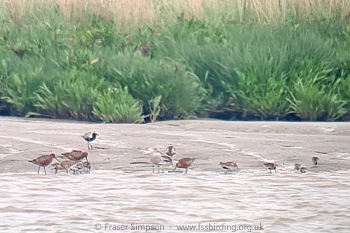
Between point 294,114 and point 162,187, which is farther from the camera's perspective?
point 294,114

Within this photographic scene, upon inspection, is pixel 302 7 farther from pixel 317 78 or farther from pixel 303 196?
pixel 303 196

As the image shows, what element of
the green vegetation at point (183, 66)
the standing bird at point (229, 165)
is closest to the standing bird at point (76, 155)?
the standing bird at point (229, 165)

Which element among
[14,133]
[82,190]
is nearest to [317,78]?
[14,133]

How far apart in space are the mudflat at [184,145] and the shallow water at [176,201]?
246mm

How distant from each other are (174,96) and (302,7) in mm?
3537

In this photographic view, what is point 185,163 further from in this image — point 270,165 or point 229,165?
point 270,165

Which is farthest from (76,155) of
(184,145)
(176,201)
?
(176,201)

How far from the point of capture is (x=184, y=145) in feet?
25.6

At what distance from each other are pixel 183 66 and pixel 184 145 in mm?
2838

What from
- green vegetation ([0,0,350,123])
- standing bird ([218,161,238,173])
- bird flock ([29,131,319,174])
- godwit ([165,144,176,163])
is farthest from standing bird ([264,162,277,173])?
green vegetation ([0,0,350,123])

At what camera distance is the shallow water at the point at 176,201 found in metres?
5.17

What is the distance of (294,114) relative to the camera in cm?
1004

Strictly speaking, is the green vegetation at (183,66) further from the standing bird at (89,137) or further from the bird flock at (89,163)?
the bird flock at (89,163)

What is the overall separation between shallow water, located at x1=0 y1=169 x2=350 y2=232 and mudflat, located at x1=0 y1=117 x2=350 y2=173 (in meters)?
0.25
